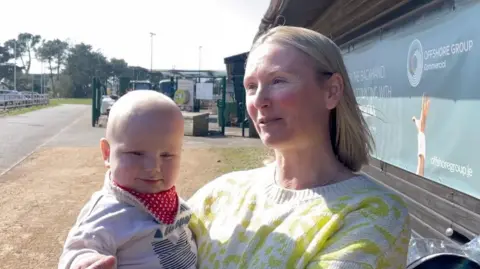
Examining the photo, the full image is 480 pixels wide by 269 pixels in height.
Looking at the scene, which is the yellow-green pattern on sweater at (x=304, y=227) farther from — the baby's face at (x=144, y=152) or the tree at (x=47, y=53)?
the tree at (x=47, y=53)

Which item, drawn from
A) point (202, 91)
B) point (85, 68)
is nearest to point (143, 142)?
point (202, 91)

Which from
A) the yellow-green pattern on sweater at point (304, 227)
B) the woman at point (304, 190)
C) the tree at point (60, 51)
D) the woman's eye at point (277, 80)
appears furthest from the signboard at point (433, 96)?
the tree at point (60, 51)

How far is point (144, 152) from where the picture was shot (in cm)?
163

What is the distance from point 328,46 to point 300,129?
0.89 ft

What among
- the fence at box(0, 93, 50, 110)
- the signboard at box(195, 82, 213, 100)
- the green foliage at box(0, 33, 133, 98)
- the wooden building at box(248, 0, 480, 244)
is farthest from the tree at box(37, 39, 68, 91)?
the wooden building at box(248, 0, 480, 244)

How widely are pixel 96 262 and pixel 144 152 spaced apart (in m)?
0.36

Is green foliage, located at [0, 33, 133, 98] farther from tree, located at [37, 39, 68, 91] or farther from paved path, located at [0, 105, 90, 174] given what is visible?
paved path, located at [0, 105, 90, 174]

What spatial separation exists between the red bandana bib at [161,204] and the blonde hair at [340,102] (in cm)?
56

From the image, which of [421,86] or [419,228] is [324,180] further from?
[419,228]

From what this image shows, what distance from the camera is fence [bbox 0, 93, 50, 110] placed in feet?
111

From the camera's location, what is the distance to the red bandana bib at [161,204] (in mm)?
1663

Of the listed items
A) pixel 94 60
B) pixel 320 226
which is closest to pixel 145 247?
pixel 320 226

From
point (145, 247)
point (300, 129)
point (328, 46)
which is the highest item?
point (328, 46)

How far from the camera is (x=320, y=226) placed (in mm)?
1536
